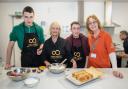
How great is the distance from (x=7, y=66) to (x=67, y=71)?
68 centimetres

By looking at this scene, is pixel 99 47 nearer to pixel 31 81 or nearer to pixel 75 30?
pixel 75 30

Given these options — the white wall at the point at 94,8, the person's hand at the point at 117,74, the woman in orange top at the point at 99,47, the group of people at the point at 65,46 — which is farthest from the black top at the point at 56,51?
the white wall at the point at 94,8

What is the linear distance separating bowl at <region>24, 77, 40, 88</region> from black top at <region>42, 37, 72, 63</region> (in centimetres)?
57

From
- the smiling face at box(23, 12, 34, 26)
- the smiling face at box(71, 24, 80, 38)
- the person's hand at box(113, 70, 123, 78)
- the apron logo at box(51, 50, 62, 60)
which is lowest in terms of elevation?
the person's hand at box(113, 70, 123, 78)

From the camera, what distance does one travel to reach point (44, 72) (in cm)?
189

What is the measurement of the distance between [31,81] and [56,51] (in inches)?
26.8

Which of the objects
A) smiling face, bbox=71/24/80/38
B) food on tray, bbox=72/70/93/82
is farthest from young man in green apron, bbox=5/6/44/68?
food on tray, bbox=72/70/93/82

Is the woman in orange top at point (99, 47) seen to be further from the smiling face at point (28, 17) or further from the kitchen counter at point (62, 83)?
the smiling face at point (28, 17)

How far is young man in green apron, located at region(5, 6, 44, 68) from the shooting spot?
2.34 meters

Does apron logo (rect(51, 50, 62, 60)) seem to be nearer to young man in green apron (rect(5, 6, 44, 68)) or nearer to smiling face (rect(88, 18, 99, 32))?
young man in green apron (rect(5, 6, 44, 68))

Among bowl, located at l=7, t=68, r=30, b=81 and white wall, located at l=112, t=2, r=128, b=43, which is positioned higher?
white wall, located at l=112, t=2, r=128, b=43

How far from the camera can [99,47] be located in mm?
2096

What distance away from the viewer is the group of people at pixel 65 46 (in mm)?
2102

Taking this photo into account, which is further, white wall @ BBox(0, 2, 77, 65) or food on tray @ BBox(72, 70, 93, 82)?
white wall @ BBox(0, 2, 77, 65)
